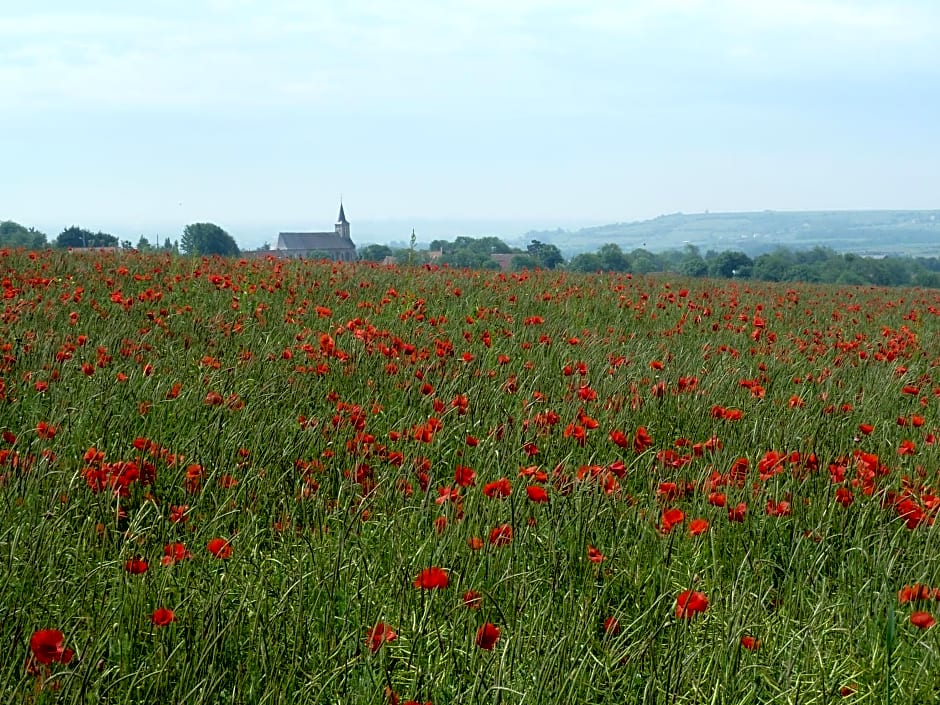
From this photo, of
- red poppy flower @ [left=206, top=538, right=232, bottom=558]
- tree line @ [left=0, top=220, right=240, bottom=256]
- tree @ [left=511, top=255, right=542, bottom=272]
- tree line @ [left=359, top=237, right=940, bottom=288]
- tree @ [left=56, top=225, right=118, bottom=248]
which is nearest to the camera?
red poppy flower @ [left=206, top=538, right=232, bottom=558]

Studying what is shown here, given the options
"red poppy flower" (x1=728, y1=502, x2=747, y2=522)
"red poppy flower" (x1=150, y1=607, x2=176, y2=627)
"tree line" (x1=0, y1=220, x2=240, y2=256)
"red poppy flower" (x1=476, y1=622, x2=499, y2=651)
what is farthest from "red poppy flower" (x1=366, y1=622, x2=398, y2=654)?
"tree line" (x1=0, y1=220, x2=240, y2=256)

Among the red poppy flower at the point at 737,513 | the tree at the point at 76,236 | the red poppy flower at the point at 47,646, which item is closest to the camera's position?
the red poppy flower at the point at 47,646

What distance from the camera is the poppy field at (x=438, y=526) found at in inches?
84.3

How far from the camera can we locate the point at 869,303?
13.3 m

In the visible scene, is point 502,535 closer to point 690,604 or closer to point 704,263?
point 690,604

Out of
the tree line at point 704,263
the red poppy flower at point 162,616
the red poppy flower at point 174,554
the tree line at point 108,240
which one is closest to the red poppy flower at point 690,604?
the red poppy flower at point 162,616

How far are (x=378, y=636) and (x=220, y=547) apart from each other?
22.8 inches

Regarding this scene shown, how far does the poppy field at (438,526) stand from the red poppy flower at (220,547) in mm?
60

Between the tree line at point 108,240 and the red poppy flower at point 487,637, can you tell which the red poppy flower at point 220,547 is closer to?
the red poppy flower at point 487,637

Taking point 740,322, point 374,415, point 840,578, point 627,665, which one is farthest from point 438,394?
point 740,322

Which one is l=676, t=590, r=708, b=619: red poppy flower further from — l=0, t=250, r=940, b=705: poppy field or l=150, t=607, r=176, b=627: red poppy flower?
l=150, t=607, r=176, b=627: red poppy flower

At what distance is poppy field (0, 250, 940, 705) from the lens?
2141mm

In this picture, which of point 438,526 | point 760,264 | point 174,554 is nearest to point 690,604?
point 438,526

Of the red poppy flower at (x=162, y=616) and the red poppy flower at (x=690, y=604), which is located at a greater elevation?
the red poppy flower at (x=162, y=616)
